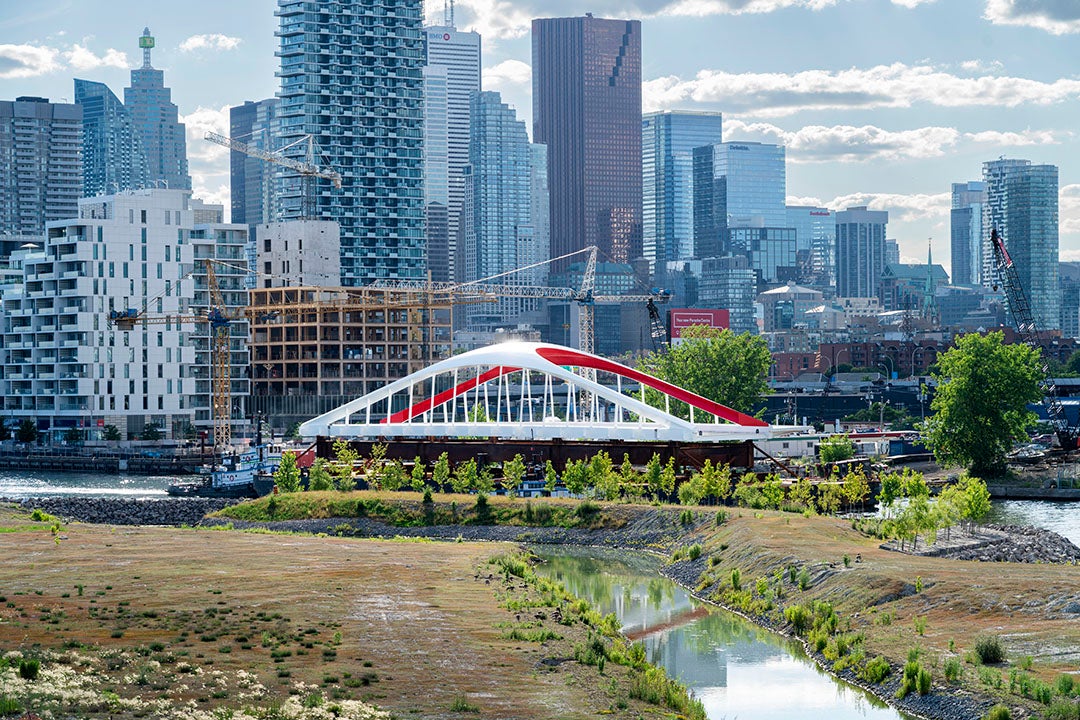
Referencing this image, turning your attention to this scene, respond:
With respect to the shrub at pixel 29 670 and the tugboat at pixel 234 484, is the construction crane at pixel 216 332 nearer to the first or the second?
the tugboat at pixel 234 484

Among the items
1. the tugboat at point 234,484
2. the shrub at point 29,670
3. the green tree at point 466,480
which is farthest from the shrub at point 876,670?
A: the tugboat at point 234,484

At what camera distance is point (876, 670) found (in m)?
45.2

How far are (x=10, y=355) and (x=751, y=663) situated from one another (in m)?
153

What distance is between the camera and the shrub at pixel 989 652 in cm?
4284

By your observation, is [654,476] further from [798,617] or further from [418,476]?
[798,617]

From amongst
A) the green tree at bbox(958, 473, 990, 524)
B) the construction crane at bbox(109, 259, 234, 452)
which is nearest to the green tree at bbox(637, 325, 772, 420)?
the construction crane at bbox(109, 259, 234, 452)

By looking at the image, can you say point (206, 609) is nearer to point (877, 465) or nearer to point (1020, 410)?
point (877, 465)

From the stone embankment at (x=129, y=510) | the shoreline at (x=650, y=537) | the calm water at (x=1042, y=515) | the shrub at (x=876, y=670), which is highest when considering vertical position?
the shrub at (x=876, y=670)

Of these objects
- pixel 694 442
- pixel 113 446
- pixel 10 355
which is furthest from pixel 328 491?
pixel 10 355

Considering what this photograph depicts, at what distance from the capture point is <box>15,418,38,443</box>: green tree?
174375 millimetres

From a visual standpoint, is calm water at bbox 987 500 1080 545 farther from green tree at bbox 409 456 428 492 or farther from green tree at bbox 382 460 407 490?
green tree at bbox 382 460 407 490

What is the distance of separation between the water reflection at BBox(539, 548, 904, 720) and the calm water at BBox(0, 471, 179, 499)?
215 ft

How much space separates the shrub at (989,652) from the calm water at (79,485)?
91.9 meters

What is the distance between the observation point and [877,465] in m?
122
